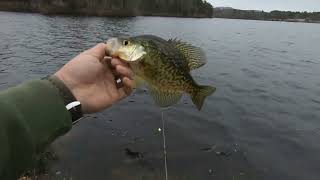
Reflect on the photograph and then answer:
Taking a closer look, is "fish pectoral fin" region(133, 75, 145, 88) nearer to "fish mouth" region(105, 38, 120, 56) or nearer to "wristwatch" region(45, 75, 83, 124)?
"fish mouth" region(105, 38, 120, 56)

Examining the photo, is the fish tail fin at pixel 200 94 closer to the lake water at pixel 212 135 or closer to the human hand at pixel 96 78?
the human hand at pixel 96 78

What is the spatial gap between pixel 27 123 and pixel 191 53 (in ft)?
5.93

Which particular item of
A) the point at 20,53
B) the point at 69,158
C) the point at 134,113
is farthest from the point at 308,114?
the point at 20,53

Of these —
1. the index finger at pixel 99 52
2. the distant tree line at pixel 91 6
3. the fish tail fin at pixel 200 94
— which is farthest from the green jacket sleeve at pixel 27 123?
the distant tree line at pixel 91 6

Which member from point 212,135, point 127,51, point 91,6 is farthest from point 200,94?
point 91,6

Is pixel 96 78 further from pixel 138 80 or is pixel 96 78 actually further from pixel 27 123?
pixel 27 123

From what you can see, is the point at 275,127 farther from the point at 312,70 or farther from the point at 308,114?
the point at 312,70

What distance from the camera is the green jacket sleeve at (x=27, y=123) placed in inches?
84.4

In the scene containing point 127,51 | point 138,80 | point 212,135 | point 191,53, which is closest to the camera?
point 127,51

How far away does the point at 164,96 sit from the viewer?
12.3 feet

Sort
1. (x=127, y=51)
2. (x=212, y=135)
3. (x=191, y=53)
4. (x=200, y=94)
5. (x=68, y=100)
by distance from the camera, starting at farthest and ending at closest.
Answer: (x=212, y=135), (x=200, y=94), (x=191, y=53), (x=127, y=51), (x=68, y=100)

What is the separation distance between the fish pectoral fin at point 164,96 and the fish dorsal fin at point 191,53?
0.29m

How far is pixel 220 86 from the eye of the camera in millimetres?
20625

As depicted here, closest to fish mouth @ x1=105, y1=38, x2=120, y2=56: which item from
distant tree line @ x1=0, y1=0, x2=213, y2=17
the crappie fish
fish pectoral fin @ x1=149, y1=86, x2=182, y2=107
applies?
the crappie fish
